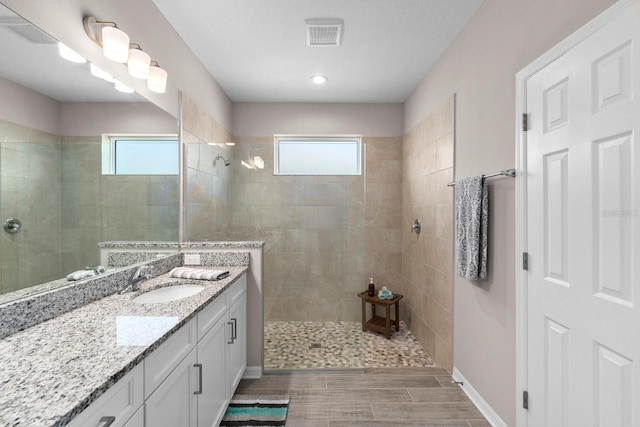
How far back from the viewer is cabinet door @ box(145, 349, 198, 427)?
106 cm

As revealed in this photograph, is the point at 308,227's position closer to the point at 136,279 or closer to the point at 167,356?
the point at 136,279

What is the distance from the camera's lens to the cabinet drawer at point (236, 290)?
1.95 meters

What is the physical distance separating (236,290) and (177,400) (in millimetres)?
917

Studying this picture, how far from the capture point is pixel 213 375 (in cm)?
165

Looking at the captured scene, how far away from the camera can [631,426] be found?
3.38 feet

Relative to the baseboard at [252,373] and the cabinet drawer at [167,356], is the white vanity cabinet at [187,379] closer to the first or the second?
the cabinet drawer at [167,356]

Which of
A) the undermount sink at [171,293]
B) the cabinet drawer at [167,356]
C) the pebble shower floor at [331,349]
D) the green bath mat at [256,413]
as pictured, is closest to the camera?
the cabinet drawer at [167,356]

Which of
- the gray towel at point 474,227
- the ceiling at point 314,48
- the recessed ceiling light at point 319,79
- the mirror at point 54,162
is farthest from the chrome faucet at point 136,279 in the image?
the recessed ceiling light at point 319,79

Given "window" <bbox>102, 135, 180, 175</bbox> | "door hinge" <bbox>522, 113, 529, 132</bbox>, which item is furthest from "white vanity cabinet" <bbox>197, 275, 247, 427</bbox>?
"door hinge" <bbox>522, 113, 529, 132</bbox>

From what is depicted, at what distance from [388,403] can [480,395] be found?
23.6 inches

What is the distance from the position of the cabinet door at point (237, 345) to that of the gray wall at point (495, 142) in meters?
1.63

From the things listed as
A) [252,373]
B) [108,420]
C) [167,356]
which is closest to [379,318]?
[252,373]

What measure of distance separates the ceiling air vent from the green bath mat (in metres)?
2.64

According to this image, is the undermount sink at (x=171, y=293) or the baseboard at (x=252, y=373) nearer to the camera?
the undermount sink at (x=171, y=293)
